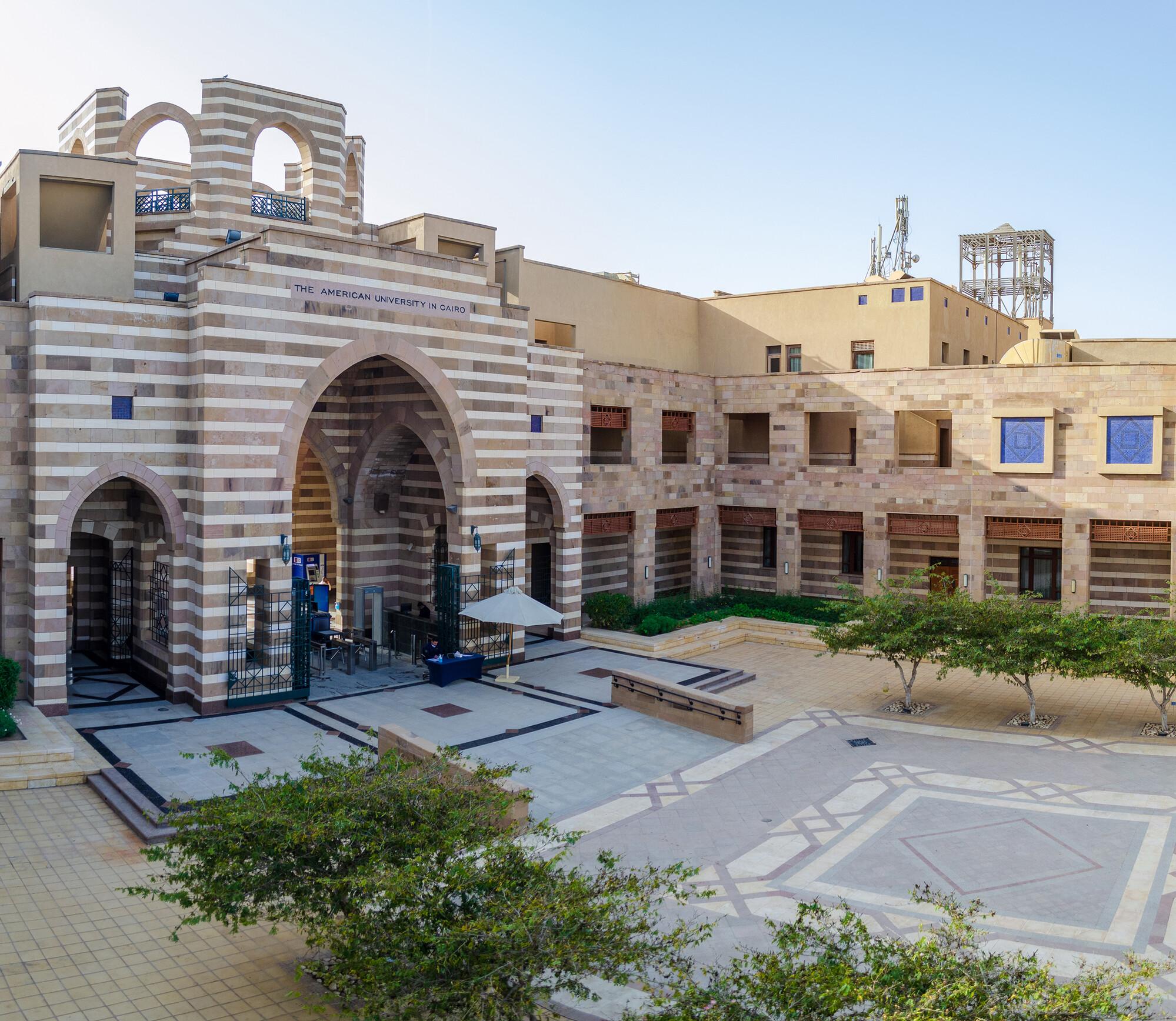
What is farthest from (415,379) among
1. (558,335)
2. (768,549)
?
(768,549)

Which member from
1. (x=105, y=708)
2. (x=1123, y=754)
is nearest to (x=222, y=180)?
(x=105, y=708)

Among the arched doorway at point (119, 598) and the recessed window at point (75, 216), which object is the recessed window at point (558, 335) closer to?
the recessed window at point (75, 216)

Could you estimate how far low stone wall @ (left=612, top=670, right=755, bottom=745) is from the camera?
1791 centimetres

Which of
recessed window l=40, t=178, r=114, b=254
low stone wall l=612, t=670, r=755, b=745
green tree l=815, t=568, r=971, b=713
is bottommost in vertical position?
low stone wall l=612, t=670, r=755, b=745

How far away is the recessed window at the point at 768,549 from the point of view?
1288 inches

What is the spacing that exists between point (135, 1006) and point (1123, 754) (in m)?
15.5

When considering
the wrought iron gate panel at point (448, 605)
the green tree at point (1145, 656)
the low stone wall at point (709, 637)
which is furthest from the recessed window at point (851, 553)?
the wrought iron gate panel at point (448, 605)

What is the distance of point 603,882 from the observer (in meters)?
8.16

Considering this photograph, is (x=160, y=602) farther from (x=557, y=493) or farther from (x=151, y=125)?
(x=151, y=125)

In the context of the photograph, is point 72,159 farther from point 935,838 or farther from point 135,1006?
point 935,838

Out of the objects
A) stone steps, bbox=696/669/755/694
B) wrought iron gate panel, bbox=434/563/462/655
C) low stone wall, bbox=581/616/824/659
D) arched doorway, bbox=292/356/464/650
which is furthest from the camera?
low stone wall, bbox=581/616/824/659

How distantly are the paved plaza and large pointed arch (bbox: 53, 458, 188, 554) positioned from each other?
3.21 meters

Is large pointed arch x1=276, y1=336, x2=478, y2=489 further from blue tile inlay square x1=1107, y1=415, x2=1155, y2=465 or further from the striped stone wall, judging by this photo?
the striped stone wall

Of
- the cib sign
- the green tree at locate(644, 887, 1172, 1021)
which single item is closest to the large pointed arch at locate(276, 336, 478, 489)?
the cib sign
